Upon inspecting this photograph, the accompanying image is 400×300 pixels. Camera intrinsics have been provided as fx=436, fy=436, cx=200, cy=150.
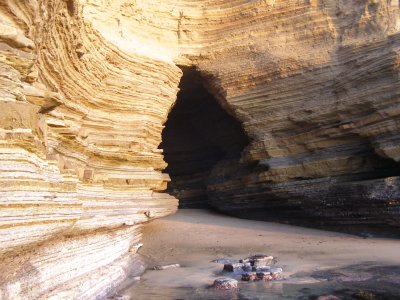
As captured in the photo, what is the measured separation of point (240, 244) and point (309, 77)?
5876mm

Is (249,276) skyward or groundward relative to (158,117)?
groundward

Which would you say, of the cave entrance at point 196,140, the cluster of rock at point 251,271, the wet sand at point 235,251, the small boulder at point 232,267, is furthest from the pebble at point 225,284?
the cave entrance at point 196,140

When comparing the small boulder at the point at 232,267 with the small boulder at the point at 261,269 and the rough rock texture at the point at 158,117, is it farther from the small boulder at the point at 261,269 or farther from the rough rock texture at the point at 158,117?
the rough rock texture at the point at 158,117

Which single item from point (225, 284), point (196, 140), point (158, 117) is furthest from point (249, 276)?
point (196, 140)

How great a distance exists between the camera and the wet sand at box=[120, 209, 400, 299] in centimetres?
650

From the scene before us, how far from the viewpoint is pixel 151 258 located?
9742 millimetres

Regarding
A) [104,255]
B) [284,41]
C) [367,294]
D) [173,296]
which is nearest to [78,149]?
[104,255]

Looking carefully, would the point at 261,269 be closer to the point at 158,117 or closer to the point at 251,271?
the point at 251,271

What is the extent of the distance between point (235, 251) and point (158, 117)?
4574 millimetres

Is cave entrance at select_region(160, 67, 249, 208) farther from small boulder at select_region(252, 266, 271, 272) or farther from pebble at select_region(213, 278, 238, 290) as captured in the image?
pebble at select_region(213, 278, 238, 290)

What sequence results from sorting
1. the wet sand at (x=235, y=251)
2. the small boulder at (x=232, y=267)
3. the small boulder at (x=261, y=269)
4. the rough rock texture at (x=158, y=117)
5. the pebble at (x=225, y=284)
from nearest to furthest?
the rough rock texture at (x=158, y=117), the pebble at (x=225, y=284), the wet sand at (x=235, y=251), the small boulder at (x=261, y=269), the small boulder at (x=232, y=267)

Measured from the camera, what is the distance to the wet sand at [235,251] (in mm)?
6500

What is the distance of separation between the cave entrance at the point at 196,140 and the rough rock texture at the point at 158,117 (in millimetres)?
1296

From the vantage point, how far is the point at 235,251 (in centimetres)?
1026
